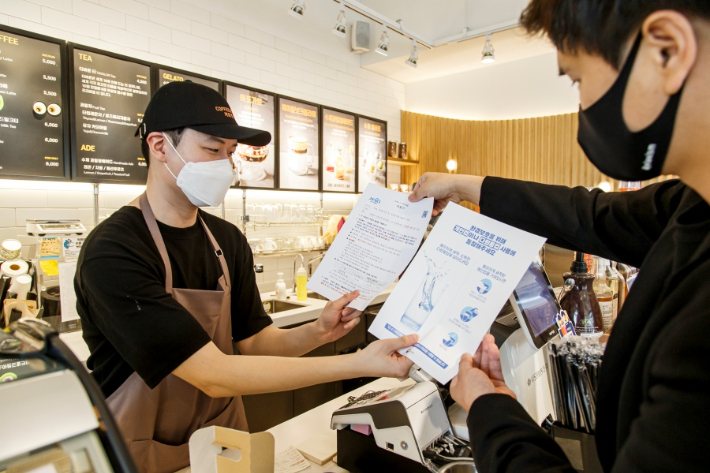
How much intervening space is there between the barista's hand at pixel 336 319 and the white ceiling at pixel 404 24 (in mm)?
3563

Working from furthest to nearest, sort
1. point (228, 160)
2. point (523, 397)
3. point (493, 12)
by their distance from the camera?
1. point (493, 12)
2. point (228, 160)
3. point (523, 397)

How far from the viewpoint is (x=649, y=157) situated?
2.07ft

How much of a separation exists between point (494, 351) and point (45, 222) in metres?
3.00

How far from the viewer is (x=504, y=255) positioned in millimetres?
1077

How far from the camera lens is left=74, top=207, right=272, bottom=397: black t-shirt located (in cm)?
121

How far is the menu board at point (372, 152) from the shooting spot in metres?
5.59

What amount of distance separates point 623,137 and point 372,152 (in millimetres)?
5200

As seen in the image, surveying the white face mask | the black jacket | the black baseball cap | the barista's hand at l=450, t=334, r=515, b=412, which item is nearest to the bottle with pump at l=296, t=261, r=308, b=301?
the white face mask

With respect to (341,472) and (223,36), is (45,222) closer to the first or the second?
(223,36)

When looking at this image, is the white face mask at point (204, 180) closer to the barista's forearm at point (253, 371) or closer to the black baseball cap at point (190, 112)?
the black baseball cap at point (190, 112)

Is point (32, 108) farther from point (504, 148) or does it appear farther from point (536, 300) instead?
point (504, 148)

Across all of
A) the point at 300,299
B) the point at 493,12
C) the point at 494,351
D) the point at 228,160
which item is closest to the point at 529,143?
the point at 493,12

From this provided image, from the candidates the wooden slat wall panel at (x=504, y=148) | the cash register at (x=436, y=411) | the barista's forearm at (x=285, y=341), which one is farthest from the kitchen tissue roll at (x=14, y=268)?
the wooden slat wall panel at (x=504, y=148)

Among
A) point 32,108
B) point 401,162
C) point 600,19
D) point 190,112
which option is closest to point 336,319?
point 190,112
